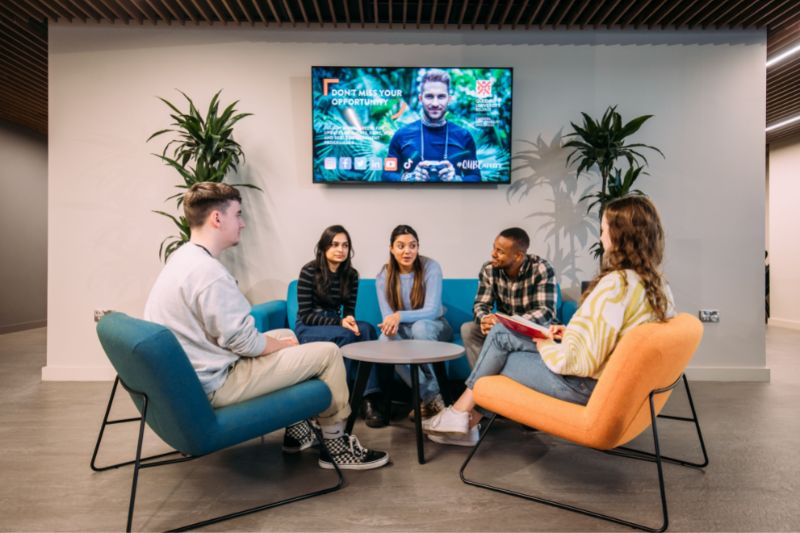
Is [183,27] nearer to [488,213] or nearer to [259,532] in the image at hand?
[488,213]

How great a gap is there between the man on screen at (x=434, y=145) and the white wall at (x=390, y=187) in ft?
0.55

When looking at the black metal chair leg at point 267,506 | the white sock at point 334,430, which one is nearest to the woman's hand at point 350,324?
the white sock at point 334,430

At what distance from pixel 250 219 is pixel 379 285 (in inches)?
59.3

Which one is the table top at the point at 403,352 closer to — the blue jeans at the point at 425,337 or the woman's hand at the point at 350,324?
the blue jeans at the point at 425,337

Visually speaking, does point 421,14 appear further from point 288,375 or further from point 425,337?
point 288,375

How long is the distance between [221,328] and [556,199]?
321 cm

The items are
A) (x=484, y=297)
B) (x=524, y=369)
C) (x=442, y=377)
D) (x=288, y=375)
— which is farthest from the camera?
(x=484, y=297)

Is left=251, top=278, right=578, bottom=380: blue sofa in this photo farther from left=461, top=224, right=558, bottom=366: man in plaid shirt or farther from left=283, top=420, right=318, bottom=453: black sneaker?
left=283, top=420, right=318, bottom=453: black sneaker

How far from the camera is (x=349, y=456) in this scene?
2.26m

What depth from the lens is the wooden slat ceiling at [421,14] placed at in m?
3.83

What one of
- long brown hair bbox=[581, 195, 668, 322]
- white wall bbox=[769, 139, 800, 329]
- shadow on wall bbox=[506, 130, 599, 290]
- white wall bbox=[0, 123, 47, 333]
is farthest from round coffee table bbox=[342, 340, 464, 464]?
white wall bbox=[769, 139, 800, 329]

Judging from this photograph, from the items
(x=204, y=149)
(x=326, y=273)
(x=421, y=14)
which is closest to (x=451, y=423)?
(x=326, y=273)

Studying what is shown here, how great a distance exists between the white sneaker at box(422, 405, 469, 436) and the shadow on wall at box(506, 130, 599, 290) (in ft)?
7.09

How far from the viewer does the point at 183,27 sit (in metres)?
4.12
